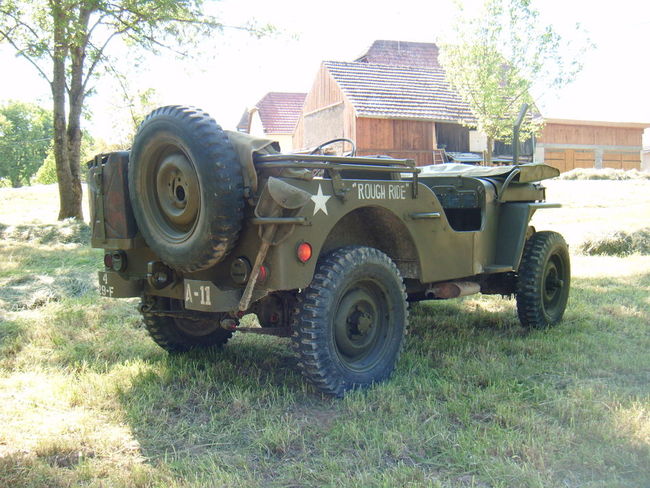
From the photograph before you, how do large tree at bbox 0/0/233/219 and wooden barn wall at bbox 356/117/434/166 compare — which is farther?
wooden barn wall at bbox 356/117/434/166

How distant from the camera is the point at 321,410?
3.73 metres

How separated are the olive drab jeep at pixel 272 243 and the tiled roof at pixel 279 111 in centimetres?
3514

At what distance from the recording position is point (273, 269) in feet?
11.7

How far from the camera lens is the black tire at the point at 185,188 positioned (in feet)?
11.4

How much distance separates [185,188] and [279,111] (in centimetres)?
3821

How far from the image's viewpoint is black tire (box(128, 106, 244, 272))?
348 centimetres

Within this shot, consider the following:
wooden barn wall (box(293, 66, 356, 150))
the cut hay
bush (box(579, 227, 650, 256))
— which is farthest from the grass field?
wooden barn wall (box(293, 66, 356, 150))

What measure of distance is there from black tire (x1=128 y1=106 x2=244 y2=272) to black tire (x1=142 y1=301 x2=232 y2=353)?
925 mm

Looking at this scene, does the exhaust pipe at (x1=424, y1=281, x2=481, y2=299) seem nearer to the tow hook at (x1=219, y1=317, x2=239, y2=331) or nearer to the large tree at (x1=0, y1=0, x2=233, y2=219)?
the tow hook at (x1=219, y1=317, x2=239, y2=331)

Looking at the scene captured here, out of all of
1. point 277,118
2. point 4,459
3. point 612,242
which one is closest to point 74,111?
point 612,242

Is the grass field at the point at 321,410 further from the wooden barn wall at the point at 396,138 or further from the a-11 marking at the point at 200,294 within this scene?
the wooden barn wall at the point at 396,138

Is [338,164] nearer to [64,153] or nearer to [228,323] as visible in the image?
[228,323]

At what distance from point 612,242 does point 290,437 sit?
8.81 m

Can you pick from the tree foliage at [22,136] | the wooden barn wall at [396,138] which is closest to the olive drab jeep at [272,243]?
the wooden barn wall at [396,138]
